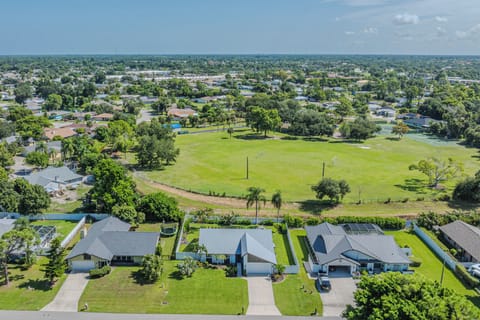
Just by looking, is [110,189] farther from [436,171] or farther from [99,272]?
[436,171]

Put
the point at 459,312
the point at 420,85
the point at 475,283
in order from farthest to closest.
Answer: the point at 420,85, the point at 475,283, the point at 459,312

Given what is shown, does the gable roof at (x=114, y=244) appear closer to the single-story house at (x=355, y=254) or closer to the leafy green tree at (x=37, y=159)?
the single-story house at (x=355, y=254)

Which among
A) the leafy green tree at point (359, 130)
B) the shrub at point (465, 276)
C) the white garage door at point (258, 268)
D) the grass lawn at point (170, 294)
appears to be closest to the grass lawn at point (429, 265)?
the shrub at point (465, 276)

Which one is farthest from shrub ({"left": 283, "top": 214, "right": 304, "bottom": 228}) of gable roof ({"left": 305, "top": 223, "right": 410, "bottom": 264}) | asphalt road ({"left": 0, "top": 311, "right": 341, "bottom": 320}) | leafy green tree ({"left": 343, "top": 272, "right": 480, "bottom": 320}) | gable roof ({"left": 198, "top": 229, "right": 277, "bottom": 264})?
leafy green tree ({"left": 343, "top": 272, "right": 480, "bottom": 320})

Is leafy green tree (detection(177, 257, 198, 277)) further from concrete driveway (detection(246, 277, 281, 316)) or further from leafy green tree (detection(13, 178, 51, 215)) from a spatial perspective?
leafy green tree (detection(13, 178, 51, 215))

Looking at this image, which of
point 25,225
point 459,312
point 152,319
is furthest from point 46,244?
point 459,312

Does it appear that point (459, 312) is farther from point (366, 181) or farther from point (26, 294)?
point (366, 181)
